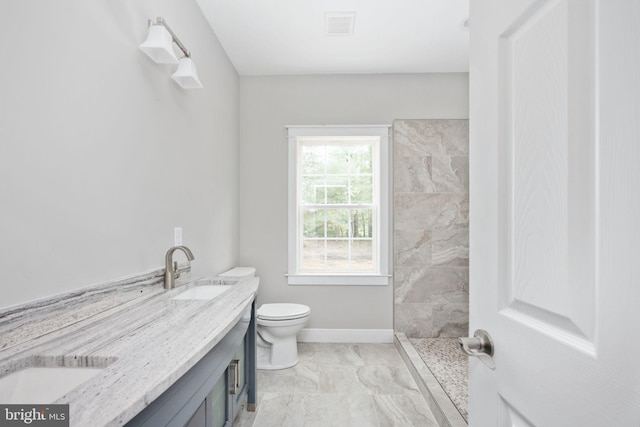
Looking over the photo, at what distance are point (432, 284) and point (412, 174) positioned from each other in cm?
110

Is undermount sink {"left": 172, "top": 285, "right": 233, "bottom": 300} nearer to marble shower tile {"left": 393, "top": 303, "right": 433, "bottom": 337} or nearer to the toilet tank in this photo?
the toilet tank

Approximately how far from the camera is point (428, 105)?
10.9 ft

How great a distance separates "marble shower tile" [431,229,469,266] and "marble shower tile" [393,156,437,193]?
464 millimetres

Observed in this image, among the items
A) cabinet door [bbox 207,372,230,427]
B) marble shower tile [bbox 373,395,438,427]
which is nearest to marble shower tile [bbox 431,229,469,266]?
marble shower tile [bbox 373,395,438,427]

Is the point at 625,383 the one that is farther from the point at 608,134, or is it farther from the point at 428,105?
the point at 428,105

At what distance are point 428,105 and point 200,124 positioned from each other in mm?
2219

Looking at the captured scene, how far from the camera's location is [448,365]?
255 centimetres

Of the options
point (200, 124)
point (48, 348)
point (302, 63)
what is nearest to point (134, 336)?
point (48, 348)

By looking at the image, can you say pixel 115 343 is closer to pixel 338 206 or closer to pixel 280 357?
pixel 280 357

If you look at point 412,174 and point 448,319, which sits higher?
point 412,174

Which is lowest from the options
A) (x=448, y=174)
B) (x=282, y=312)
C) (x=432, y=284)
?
(x=282, y=312)

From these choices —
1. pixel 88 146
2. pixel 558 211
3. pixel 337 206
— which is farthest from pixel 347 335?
pixel 558 211

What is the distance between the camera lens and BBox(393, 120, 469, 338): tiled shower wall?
3.24 metres

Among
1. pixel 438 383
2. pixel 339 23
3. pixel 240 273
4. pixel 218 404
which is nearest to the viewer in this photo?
pixel 218 404
